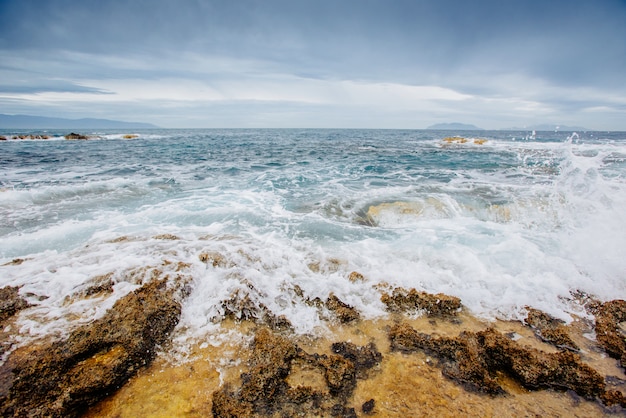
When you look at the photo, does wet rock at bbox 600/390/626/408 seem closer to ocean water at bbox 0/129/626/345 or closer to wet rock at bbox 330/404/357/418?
ocean water at bbox 0/129/626/345

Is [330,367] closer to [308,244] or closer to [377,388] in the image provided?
[377,388]

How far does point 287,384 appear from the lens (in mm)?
2930

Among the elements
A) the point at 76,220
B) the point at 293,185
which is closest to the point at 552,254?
the point at 293,185

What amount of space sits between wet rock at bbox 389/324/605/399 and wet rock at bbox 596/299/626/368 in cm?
72

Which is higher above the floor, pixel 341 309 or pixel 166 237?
pixel 166 237

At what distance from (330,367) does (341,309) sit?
1.05 m

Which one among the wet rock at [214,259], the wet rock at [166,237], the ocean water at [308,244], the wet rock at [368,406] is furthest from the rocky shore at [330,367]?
the wet rock at [166,237]

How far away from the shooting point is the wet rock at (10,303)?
12.2ft

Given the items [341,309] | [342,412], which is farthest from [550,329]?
[342,412]

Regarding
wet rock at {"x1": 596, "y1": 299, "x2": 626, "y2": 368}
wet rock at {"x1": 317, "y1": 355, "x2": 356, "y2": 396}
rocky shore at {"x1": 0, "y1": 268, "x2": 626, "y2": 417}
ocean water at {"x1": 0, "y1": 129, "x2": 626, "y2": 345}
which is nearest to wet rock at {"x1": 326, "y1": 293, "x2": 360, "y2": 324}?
rocky shore at {"x1": 0, "y1": 268, "x2": 626, "y2": 417}

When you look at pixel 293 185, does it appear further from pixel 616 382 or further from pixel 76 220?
pixel 616 382

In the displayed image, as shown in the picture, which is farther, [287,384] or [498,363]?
[498,363]

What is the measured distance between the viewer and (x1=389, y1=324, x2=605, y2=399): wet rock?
9.59ft

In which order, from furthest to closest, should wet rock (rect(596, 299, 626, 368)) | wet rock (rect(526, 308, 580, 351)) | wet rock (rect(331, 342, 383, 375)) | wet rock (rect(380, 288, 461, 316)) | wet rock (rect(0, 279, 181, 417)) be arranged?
wet rock (rect(380, 288, 461, 316)) < wet rock (rect(526, 308, 580, 351)) < wet rock (rect(596, 299, 626, 368)) < wet rock (rect(331, 342, 383, 375)) < wet rock (rect(0, 279, 181, 417))
